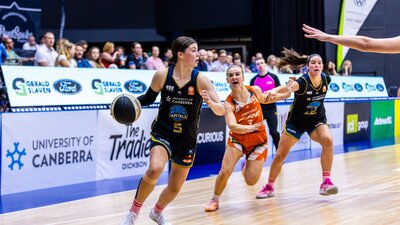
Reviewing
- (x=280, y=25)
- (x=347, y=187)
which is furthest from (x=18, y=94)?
(x=280, y=25)

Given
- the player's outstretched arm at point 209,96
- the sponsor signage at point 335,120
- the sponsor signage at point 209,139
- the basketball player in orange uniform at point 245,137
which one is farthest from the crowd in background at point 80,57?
the player's outstretched arm at point 209,96

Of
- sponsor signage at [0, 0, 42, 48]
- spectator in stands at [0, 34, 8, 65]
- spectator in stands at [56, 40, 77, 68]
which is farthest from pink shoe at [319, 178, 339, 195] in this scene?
sponsor signage at [0, 0, 42, 48]

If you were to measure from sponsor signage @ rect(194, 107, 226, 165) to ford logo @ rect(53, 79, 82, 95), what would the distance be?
8.38 ft

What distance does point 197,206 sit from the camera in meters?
7.48

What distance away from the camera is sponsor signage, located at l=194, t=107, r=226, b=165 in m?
12.0

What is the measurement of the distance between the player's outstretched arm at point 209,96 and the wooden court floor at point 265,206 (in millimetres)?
1322

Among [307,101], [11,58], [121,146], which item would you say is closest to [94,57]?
[11,58]

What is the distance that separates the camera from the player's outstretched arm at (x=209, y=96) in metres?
5.79

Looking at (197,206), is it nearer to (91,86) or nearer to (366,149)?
(91,86)

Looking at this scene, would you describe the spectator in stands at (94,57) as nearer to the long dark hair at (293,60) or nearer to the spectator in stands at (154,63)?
the spectator in stands at (154,63)

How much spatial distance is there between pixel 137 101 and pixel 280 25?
17.0 meters

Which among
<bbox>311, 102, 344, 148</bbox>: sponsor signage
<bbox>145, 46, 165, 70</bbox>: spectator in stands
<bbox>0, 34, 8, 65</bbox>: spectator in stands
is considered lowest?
<bbox>311, 102, 344, 148</bbox>: sponsor signage

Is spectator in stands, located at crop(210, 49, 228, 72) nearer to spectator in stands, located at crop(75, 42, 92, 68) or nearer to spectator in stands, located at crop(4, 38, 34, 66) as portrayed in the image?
spectator in stands, located at crop(75, 42, 92, 68)

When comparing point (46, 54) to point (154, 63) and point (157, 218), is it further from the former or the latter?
point (157, 218)
